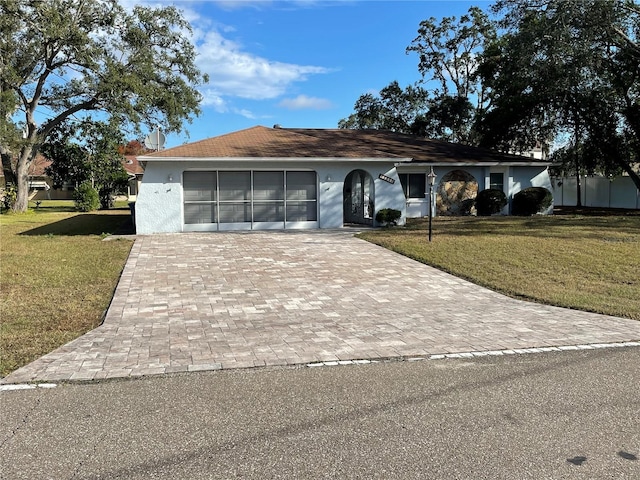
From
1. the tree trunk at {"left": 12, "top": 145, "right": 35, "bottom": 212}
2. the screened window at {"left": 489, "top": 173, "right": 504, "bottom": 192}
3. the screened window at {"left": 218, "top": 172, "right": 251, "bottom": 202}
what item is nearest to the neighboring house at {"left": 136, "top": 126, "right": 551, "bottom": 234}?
the screened window at {"left": 218, "top": 172, "right": 251, "bottom": 202}

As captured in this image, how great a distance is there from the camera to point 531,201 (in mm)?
22531

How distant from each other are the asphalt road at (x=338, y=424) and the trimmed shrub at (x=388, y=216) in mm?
13792

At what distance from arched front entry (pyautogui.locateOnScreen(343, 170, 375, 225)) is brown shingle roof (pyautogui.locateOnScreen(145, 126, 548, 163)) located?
4.63 ft

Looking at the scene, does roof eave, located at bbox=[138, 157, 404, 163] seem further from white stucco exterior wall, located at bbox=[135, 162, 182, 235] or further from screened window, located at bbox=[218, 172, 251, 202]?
screened window, located at bbox=[218, 172, 251, 202]

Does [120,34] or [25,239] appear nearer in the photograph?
A: [25,239]

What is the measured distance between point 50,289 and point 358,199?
1526 centimetres

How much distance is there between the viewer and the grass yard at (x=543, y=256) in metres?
8.80

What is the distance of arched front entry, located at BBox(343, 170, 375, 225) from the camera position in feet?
68.3

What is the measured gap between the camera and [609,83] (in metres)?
24.1

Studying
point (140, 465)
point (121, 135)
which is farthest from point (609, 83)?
point (121, 135)

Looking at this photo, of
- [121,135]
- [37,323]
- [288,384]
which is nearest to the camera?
[288,384]

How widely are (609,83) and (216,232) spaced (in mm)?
19624

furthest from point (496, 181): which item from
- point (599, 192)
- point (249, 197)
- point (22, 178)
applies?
point (22, 178)

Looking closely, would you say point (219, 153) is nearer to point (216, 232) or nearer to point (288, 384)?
point (216, 232)
